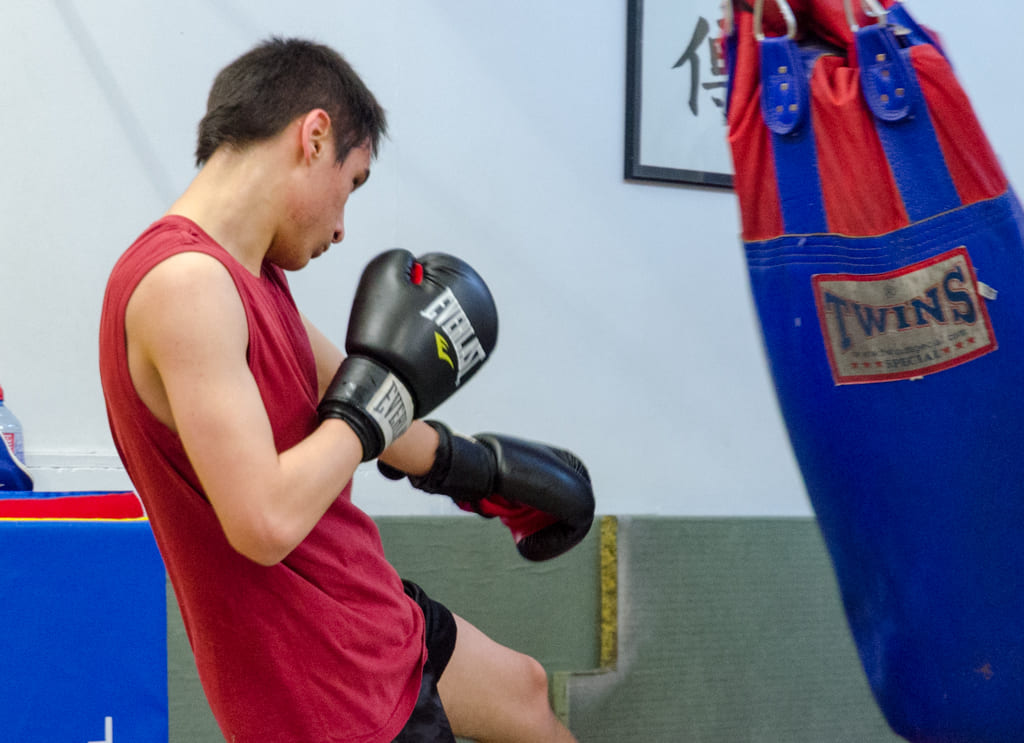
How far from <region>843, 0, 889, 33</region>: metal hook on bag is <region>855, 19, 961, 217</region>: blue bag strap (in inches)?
1.3

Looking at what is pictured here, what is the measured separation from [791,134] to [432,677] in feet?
2.90

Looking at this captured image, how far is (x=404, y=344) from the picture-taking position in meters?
1.23

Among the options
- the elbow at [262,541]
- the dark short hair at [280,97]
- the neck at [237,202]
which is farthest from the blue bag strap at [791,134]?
the elbow at [262,541]

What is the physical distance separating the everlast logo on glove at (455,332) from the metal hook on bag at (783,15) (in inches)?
23.8

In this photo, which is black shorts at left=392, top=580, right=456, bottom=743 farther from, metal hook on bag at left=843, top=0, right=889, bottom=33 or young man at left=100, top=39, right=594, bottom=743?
metal hook on bag at left=843, top=0, right=889, bottom=33

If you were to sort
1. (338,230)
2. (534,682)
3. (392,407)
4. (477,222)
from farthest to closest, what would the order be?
(477,222) → (534,682) → (338,230) → (392,407)

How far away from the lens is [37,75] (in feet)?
6.88

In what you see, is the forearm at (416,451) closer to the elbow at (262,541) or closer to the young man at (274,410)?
the young man at (274,410)

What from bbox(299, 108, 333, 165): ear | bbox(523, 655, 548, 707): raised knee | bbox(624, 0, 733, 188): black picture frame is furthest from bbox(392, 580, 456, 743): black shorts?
bbox(624, 0, 733, 188): black picture frame

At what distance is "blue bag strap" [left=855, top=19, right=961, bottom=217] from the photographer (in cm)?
139

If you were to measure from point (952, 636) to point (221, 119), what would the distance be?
1162mm

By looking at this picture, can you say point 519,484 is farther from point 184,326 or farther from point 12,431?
point 12,431

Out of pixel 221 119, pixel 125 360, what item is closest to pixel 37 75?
pixel 221 119

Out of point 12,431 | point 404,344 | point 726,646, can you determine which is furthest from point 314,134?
point 726,646
